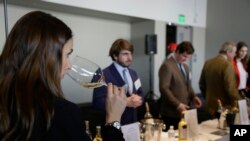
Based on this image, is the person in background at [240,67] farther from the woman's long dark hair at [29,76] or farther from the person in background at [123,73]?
the woman's long dark hair at [29,76]

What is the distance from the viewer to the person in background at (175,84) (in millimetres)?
2311

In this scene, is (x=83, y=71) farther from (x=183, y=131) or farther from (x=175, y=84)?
(x=175, y=84)

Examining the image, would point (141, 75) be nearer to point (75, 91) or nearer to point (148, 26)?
point (148, 26)

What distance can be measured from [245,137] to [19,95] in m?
1.04

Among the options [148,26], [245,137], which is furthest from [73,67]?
[148,26]

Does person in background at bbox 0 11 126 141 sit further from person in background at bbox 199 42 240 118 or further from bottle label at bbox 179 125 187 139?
person in background at bbox 199 42 240 118

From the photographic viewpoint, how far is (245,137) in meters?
1.22

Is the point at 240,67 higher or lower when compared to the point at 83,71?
lower

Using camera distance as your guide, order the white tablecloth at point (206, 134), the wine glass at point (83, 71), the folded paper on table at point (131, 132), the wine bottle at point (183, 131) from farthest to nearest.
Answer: the white tablecloth at point (206, 134), the wine bottle at point (183, 131), the folded paper on table at point (131, 132), the wine glass at point (83, 71)

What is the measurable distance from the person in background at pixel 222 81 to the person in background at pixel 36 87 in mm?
1997

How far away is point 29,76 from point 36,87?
0.10 ft

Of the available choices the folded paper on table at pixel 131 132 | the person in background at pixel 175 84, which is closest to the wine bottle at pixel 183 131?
the folded paper on table at pixel 131 132

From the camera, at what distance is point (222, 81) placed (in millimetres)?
2461

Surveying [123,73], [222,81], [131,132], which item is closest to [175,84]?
[222,81]
